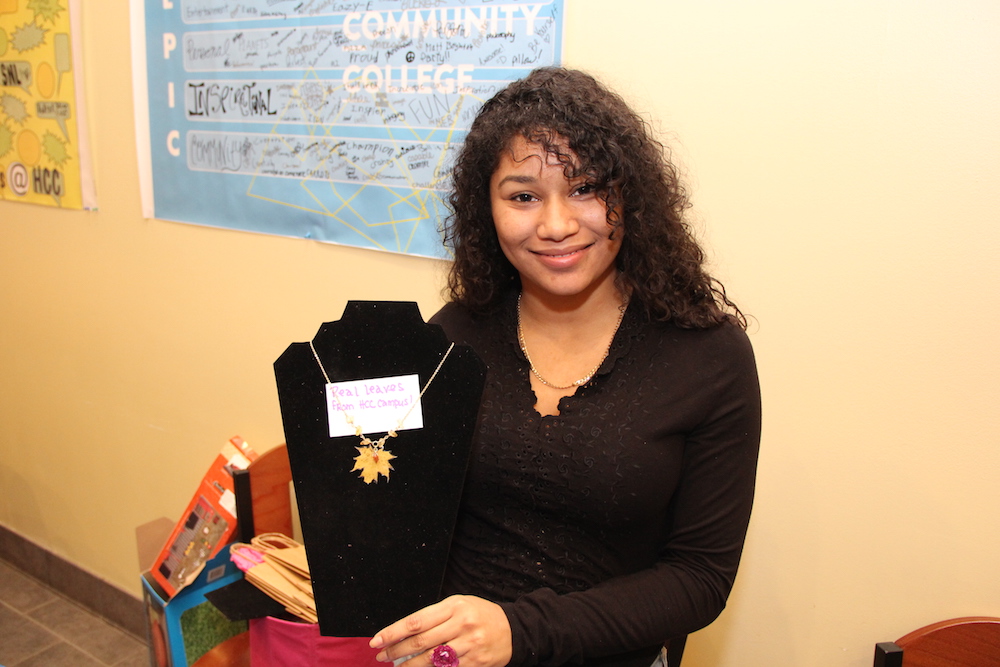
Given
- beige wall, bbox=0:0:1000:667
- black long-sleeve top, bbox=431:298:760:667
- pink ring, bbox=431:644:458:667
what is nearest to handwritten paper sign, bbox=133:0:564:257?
beige wall, bbox=0:0:1000:667

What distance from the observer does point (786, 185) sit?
125cm

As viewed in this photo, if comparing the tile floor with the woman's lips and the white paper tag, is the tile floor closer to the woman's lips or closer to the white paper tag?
the white paper tag

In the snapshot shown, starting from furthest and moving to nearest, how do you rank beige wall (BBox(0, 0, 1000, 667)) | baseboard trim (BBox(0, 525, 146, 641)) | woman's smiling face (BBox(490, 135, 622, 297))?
baseboard trim (BBox(0, 525, 146, 641)), beige wall (BBox(0, 0, 1000, 667)), woman's smiling face (BBox(490, 135, 622, 297))

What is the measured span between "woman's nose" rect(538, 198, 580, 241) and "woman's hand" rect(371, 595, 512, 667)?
47cm

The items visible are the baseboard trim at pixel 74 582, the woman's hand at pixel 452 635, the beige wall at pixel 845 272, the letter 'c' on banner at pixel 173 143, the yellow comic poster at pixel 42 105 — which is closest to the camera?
the woman's hand at pixel 452 635

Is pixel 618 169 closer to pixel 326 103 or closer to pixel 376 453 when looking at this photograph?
pixel 376 453

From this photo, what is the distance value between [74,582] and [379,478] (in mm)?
2269

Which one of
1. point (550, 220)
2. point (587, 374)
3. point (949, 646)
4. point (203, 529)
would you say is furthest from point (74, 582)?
point (949, 646)

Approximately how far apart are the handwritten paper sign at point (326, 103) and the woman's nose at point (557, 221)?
57 cm

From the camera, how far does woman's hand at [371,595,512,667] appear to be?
860 millimetres

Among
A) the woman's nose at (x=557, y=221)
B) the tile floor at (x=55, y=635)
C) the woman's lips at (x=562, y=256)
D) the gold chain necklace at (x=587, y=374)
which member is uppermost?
the woman's nose at (x=557, y=221)

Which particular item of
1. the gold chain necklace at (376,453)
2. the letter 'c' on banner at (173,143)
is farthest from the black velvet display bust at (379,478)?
the letter 'c' on banner at (173,143)

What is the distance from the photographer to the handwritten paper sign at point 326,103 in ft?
4.92

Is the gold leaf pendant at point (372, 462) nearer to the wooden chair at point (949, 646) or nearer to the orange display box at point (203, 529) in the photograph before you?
the wooden chair at point (949, 646)
